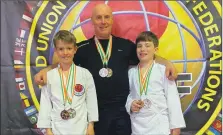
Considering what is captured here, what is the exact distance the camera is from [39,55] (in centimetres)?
257

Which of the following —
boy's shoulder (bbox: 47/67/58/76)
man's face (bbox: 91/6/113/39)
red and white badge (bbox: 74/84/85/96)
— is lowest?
red and white badge (bbox: 74/84/85/96)

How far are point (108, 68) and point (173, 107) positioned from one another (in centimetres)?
54

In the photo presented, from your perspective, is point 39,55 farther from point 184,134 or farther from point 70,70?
point 184,134

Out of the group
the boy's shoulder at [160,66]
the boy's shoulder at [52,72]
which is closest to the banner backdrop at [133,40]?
the boy's shoulder at [160,66]

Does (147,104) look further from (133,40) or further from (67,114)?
(133,40)

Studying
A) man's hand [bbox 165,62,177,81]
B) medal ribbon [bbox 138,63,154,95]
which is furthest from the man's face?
man's hand [bbox 165,62,177,81]

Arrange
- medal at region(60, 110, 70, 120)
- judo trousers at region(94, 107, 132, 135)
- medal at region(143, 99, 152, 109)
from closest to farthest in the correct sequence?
1. medal at region(60, 110, 70, 120)
2. medal at region(143, 99, 152, 109)
3. judo trousers at region(94, 107, 132, 135)

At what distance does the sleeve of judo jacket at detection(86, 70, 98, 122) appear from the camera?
2.00m

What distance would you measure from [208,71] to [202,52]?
17 cm

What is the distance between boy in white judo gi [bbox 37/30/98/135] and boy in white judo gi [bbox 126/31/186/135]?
301mm

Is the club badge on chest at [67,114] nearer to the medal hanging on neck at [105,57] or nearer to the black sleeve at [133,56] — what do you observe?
the medal hanging on neck at [105,57]

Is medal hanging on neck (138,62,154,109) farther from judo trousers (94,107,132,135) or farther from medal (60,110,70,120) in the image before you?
medal (60,110,70,120)

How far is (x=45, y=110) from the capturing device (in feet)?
6.52

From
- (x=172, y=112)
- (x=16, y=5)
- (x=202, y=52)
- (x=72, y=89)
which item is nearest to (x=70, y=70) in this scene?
(x=72, y=89)
